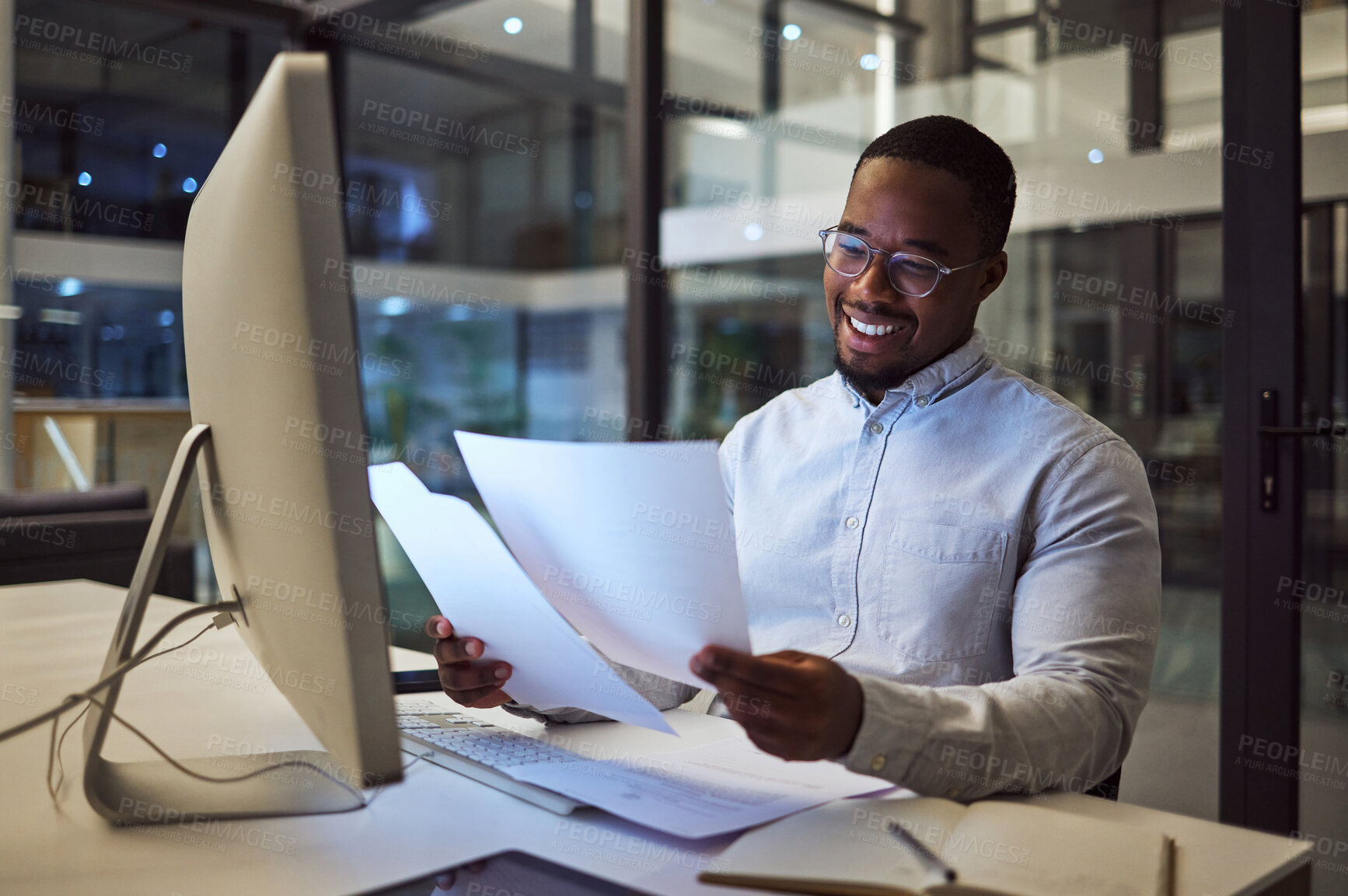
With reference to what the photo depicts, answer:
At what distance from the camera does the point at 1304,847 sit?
82 centimetres

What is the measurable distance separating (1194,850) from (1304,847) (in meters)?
0.09

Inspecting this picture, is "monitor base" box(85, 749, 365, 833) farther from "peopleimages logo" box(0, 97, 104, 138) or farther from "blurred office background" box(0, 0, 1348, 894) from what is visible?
"peopleimages logo" box(0, 97, 104, 138)

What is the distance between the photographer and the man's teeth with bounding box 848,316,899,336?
4.57 ft

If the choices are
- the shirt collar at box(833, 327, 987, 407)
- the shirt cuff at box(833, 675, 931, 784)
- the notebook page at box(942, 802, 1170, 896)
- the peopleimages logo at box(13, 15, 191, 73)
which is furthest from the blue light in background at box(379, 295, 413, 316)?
the notebook page at box(942, 802, 1170, 896)

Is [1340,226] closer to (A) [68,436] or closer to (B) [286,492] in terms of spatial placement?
(B) [286,492]

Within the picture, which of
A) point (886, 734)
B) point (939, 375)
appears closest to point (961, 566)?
point (939, 375)

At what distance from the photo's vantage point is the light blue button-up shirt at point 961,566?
915mm

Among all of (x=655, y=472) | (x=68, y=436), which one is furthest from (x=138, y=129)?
(x=655, y=472)

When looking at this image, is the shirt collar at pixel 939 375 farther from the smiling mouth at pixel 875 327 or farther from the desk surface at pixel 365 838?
the desk surface at pixel 365 838

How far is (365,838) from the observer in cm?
82

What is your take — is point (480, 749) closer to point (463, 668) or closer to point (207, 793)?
point (463, 668)

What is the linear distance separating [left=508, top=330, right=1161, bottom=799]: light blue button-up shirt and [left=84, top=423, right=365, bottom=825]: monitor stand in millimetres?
275

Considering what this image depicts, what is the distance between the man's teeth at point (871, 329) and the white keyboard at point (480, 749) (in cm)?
69

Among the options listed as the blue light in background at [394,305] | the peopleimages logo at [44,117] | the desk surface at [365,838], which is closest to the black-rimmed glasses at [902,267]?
the desk surface at [365,838]
